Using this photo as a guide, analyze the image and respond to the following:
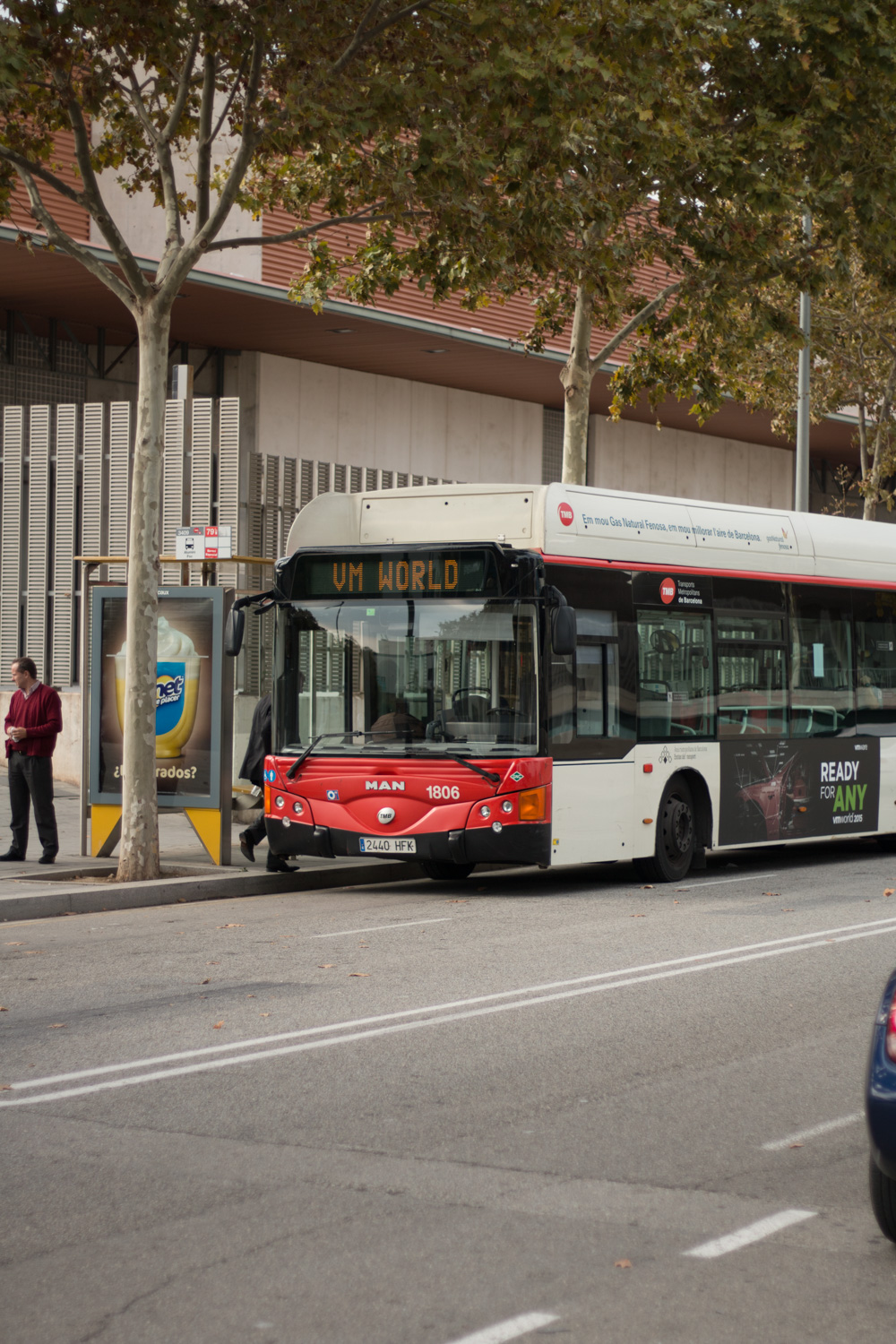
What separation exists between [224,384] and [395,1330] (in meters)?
26.0

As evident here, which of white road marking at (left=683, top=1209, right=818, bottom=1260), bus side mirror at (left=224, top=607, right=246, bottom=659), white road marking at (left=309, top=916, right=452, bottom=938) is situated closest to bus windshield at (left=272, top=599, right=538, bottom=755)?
bus side mirror at (left=224, top=607, right=246, bottom=659)

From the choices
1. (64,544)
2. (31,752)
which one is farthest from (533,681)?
(64,544)

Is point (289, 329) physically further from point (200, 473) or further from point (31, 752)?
point (31, 752)

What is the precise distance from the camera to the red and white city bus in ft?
43.9

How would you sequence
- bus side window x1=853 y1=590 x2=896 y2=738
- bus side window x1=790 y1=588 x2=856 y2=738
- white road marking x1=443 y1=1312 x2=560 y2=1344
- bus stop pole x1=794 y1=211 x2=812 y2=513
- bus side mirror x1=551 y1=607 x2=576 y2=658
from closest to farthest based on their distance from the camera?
white road marking x1=443 y1=1312 x2=560 y2=1344, bus side mirror x1=551 y1=607 x2=576 y2=658, bus side window x1=790 y1=588 x2=856 y2=738, bus side window x1=853 y1=590 x2=896 y2=738, bus stop pole x1=794 y1=211 x2=812 y2=513

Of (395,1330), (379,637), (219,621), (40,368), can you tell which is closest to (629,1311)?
(395,1330)

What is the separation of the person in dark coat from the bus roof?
1.78 m

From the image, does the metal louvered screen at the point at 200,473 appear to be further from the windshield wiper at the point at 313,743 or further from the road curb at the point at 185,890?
the windshield wiper at the point at 313,743

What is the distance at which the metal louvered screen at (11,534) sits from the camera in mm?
24422

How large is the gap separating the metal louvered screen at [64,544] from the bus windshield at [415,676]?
1075 cm

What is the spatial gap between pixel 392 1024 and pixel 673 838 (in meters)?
7.27

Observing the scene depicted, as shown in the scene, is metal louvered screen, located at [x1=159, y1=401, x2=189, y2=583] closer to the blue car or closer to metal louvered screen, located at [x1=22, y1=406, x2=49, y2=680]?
metal louvered screen, located at [x1=22, y1=406, x2=49, y2=680]

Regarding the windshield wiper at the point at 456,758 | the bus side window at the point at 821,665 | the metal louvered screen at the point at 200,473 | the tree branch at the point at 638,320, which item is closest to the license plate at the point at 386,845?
the windshield wiper at the point at 456,758

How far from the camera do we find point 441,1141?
591 centimetres
